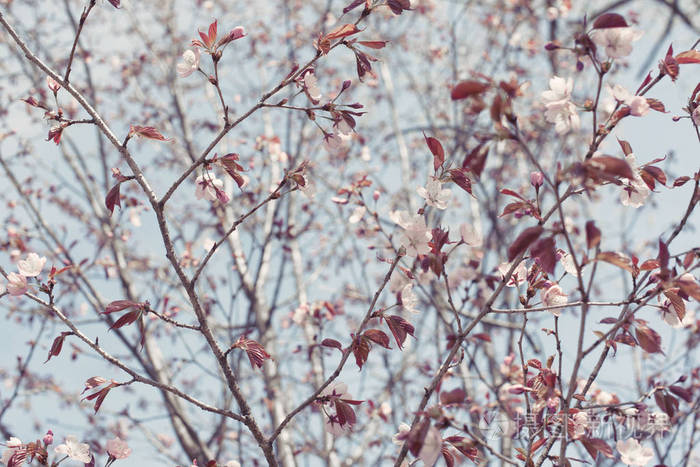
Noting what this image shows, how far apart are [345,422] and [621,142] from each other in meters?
1.05

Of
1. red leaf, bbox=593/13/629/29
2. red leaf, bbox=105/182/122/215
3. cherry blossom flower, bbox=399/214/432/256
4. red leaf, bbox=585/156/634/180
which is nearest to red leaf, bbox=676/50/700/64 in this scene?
red leaf, bbox=593/13/629/29

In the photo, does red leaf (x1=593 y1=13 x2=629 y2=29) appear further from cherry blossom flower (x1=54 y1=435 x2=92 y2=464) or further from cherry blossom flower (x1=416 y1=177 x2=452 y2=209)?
cherry blossom flower (x1=54 y1=435 x2=92 y2=464)

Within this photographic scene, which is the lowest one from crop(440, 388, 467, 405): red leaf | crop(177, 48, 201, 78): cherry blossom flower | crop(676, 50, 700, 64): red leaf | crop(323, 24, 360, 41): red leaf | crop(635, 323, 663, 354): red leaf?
crop(440, 388, 467, 405): red leaf

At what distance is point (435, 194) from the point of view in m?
1.57

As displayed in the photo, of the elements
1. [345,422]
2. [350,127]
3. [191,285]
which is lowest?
[345,422]

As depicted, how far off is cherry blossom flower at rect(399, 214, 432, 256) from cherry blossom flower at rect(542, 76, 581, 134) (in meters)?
0.41

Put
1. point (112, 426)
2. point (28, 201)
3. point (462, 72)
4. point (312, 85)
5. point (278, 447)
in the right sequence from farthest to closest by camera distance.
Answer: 1. point (462, 72)
2. point (112, 426)
3. point (28, 201)
4. point (278, 447)
5. point (312, 85)

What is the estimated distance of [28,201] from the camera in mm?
3633

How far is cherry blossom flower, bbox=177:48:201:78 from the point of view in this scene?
5.10 feet

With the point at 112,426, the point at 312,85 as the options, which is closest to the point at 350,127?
the point at 312,85

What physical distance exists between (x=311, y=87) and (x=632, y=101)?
2.63ft

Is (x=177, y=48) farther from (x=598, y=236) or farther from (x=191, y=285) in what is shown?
(x=598, y=236)

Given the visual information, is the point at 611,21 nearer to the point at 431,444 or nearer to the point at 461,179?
the point at 461,179

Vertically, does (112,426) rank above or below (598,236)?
above
